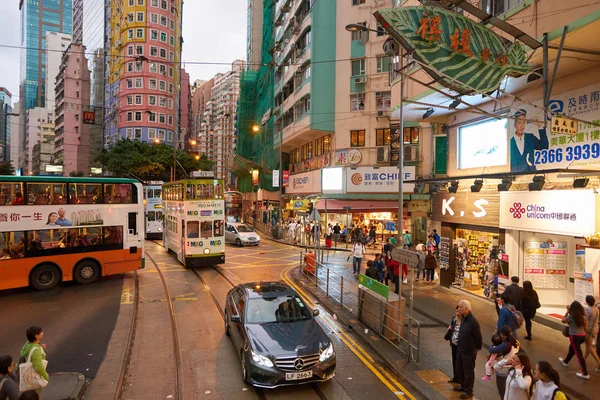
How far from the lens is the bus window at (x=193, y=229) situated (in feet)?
59.8

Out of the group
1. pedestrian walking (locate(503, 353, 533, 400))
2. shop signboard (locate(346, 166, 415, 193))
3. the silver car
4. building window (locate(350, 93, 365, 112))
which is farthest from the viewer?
building window (locate(350, 93, 365, 112))

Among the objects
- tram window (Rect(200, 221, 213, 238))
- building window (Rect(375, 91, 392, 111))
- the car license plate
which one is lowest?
the car license plate

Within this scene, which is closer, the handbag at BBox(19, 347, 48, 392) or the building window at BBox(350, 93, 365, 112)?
the handbag at BBox(19, 347, 48, 392)

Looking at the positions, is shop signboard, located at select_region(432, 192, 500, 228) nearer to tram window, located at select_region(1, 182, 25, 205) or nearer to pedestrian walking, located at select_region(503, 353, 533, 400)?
pedestrian walking, located at select_region(503, 353, 533, 400)

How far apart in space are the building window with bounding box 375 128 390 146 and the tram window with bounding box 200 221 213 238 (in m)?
16.5

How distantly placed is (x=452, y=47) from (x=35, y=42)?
197 m

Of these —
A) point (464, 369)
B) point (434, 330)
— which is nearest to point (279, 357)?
point (464, 369)

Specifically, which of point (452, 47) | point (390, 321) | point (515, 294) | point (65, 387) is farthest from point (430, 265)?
point (65, 387)

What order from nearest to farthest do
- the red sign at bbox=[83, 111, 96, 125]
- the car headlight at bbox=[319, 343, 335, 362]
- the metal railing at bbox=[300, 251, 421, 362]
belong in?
the car headlight at bbox=[319, 343, 335, 362]
the metal railing at bbox=[300, 251, 421, 362]
the red sign at bbox=[83, 111, 96, 125]

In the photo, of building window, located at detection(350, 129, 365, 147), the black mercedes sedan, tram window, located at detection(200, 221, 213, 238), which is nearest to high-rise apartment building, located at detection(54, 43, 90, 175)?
building window, located at detection(350, 129, 365, 147)

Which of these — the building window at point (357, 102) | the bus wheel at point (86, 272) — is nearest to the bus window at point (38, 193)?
the bus wheel at point (86, 272)

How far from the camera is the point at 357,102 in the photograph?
31.1 meters

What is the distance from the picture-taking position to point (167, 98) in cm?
6259

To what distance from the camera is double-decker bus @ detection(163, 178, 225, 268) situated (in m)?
18.2
